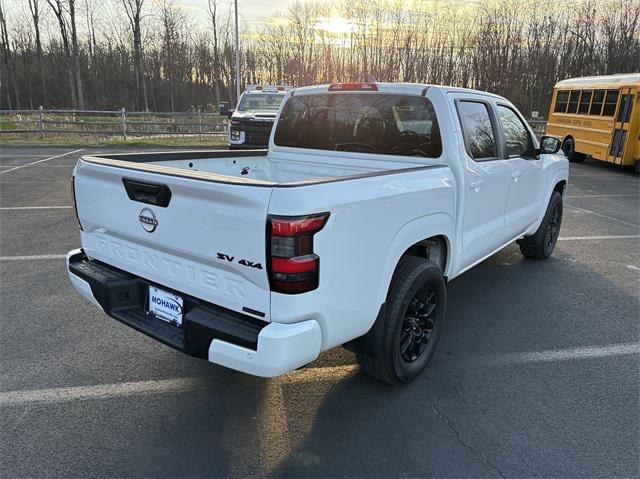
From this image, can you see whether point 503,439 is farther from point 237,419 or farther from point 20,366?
point 20,366

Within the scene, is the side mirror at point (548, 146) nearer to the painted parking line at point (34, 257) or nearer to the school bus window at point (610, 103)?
the painted parking line at point (34, 257)

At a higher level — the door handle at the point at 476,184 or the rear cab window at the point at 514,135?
the rear cab window at the point at 514,135

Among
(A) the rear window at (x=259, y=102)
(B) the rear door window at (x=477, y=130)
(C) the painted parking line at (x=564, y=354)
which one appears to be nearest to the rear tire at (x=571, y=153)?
(A) the rear window at (x=259, y=102)

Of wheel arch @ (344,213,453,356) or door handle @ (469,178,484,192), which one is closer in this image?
wheel arch @ (344,213,453,356)

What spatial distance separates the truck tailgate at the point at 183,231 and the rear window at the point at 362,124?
6.00 ft

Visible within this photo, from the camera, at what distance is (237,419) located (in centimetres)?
288

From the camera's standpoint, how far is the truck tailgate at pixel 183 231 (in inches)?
89.5

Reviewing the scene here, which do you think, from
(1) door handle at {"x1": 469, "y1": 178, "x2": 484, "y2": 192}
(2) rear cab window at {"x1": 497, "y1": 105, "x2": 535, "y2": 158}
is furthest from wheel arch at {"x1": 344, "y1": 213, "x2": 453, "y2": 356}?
(2) rear cab window at {"x1": 497, "y1": 105, "x2": 535, "y2": 158}

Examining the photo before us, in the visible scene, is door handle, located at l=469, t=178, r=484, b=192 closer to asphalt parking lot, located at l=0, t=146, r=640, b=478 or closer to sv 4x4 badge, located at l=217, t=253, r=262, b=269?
asphalt parking lot, located at l=0, t=146, r=640, b=478

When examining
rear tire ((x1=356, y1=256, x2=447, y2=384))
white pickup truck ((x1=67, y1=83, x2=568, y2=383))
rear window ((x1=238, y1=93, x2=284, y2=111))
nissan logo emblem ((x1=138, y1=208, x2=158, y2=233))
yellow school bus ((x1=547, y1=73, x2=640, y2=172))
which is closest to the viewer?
white pickup truck ((x1=67, y1=83, x2=568, y2=383))

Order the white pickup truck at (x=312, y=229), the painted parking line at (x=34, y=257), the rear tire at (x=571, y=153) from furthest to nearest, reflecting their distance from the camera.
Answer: the rear tire at (x=571, y=153) → the painted parking line at (x=34, y=257) → the white pickup truck at (x=312, y=229)

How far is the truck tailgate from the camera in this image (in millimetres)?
2273

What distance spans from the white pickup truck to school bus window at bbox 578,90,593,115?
1321 centimetres

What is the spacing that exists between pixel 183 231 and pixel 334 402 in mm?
1440
